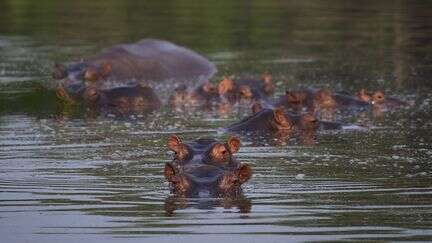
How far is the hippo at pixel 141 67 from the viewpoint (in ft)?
52.1

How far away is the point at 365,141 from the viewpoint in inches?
408

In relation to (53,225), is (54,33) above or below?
below

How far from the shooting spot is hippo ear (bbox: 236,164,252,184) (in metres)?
7.96

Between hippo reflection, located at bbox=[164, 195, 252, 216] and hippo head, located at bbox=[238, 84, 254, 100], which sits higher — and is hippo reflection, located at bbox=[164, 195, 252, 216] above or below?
above

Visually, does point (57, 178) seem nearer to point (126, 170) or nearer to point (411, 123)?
point (126, 170)

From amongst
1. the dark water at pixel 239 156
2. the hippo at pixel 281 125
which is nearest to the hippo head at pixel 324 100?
the dark water at pixel 239 156

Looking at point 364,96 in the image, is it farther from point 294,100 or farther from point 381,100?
point 294,100

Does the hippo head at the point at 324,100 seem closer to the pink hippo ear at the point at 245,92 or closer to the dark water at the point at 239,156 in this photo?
the dark water at the point at 239,156

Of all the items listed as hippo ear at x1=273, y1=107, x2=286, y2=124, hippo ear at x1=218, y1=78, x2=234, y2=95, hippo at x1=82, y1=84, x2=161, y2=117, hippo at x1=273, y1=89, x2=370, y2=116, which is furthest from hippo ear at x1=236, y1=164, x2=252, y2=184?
hippo ear at x1=218, y1=78, x2=234, y2=95

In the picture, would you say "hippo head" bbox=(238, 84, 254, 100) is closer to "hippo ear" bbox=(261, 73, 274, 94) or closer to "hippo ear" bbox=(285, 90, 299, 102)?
"hippo ear" bbox=(261, 73, 274, 94)

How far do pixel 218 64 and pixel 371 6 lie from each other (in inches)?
413

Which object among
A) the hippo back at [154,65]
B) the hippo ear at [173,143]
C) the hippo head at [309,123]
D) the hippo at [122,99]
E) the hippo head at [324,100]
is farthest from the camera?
the hippo back at [154,65]

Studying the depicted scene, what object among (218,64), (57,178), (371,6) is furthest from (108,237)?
(371,6)

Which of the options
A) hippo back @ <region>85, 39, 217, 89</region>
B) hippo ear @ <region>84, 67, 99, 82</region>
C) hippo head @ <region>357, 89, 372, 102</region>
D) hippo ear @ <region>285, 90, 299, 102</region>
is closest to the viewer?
hippo ear @ <region>285, 90, 299, 102</region>
